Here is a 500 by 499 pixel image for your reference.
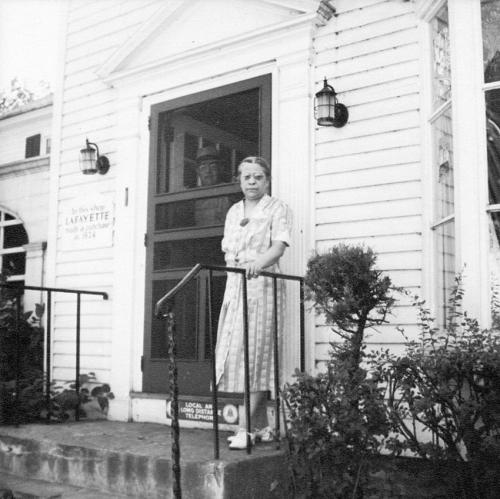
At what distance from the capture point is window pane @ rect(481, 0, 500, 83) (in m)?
3.50

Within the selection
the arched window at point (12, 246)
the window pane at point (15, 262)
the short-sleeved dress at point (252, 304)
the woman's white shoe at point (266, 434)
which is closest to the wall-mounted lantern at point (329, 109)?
the short-sleeved dress at point (252, 304)

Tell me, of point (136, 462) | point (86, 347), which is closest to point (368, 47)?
point (136, 462)

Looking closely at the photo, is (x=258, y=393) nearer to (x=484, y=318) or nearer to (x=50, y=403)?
(x=484, y=318)

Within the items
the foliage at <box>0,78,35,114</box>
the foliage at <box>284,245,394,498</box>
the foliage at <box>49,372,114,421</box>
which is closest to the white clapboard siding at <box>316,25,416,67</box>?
the foliage at <box>284,245,394,498</box>

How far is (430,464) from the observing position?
3.02 meters

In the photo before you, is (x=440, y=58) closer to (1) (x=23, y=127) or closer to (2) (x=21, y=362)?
(2) (x=21, y=362)

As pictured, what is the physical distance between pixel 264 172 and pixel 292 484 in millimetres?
1808

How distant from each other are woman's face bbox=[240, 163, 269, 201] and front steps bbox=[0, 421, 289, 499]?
1480 millimetres

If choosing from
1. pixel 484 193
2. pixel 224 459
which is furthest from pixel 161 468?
pixel 484 193

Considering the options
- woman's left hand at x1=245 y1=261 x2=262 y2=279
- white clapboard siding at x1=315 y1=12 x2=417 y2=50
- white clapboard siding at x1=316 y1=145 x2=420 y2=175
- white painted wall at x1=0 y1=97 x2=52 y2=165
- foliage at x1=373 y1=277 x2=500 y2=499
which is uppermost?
white painted wall at x1=0 y1=97 x2=52 y2=165

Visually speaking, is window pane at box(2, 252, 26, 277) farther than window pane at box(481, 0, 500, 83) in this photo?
Yes

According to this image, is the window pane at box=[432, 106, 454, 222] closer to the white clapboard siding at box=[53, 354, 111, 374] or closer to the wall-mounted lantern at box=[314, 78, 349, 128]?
the wall-mounted lantern at box=[314, 78, 349, 128]

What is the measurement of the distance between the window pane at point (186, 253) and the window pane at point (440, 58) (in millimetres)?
1845

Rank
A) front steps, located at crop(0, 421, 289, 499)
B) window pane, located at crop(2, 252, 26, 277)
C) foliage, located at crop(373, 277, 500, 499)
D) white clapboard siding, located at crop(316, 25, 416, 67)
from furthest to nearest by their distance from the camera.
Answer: window pane, located at crop(2, 252, 26, 277) < white clapboard siding, located at crop(316, 25, 416, 67) < front steps, located at crop(0, 421, 289, 499) < foliage, located at crop(373, 277, 500, 499)
